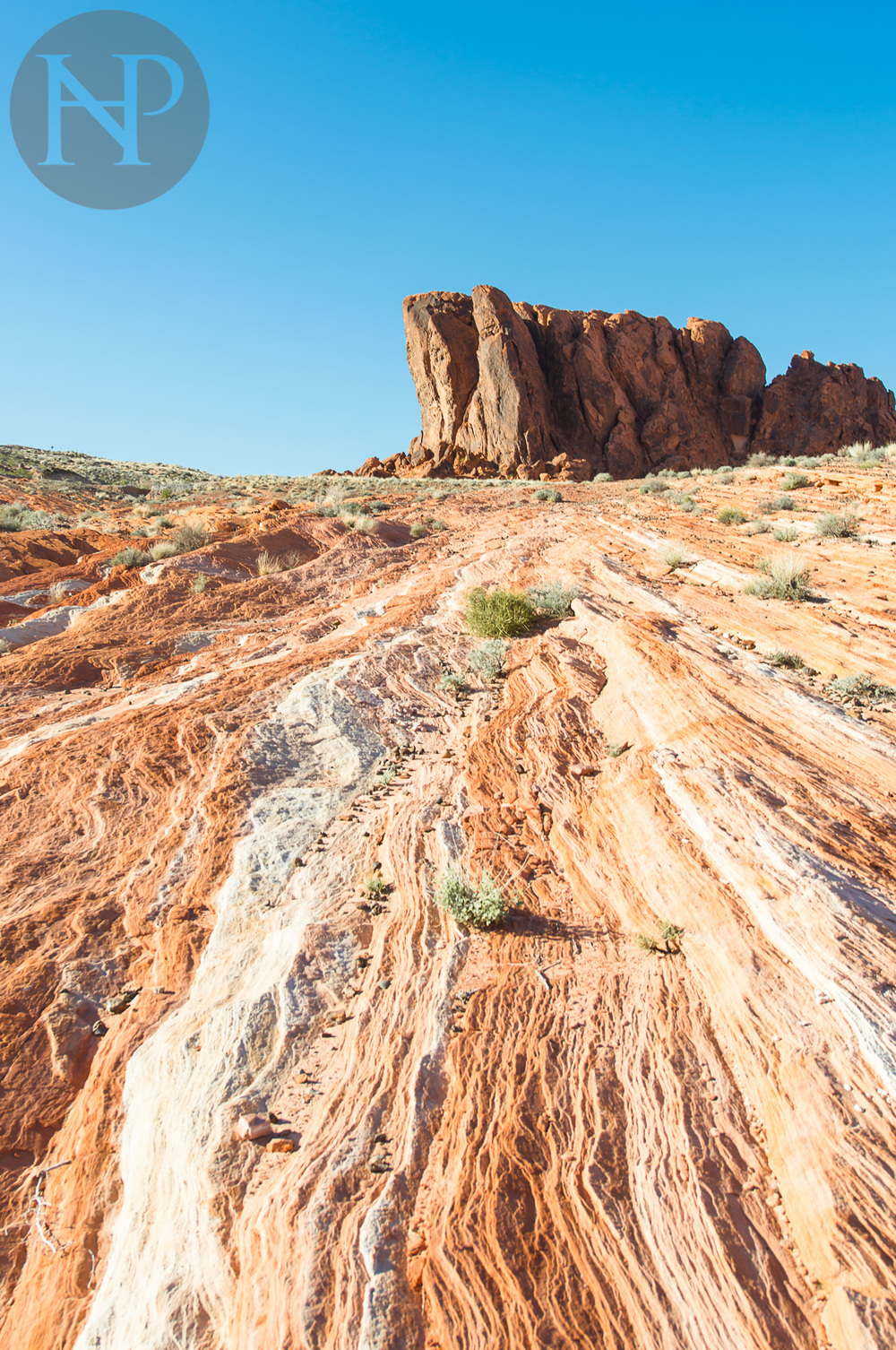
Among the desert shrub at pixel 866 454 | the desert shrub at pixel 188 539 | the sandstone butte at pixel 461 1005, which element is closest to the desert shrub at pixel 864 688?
the sandstone butte at pixel 461 1005

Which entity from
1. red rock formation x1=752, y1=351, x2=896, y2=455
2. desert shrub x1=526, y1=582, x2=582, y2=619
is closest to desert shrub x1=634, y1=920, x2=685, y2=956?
desert shrub x1=526, y1=582, x2=582, y2=619

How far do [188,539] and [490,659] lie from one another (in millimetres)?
9375

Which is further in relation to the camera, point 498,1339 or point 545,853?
point 545,853

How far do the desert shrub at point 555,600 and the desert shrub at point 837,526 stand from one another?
5.13 meters

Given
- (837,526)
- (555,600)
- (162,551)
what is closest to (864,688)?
(555,600)

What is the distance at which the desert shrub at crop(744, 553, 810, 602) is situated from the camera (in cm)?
916

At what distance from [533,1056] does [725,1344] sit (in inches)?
52.9

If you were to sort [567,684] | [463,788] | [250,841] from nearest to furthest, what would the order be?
1. [250,841]
2. [463,788]
3. [567,684]

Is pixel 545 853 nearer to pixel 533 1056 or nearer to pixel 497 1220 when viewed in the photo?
pixel 533 1056

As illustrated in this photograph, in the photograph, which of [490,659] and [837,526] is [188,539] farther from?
[837,526]

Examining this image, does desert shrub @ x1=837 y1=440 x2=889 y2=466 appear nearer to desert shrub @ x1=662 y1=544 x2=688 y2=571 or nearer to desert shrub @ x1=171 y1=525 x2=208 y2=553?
desert shrub @ x1=662 y1=544 x2=688 y2=571

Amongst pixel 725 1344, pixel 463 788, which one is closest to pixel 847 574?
pixel 463 788

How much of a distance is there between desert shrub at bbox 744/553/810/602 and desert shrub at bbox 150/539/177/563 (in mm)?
11404

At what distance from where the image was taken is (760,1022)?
11.3 feet
